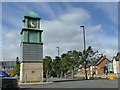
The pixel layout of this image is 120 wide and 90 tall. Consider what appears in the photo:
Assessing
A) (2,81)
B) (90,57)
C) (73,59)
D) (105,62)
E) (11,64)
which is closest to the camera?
(2,81)

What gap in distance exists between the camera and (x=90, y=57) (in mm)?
51750

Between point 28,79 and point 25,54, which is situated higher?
point 25,54

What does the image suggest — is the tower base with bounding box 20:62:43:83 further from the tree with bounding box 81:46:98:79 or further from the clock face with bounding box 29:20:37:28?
the tree with bounding box 81:46:98:79

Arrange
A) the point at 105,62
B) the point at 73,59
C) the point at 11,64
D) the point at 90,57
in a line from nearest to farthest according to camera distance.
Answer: the point at 90,57
the point at 73,59
the point at 105,62
the point at 11,64

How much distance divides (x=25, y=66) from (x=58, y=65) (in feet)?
148

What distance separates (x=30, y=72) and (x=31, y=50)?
9.66 ft

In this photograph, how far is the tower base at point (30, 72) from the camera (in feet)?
119

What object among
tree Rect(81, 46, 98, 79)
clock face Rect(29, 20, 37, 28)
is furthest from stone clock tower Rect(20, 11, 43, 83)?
tree Rect(81, 46, 98, 79)

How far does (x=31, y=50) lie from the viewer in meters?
37.0

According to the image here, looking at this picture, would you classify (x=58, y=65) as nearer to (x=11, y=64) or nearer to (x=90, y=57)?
(x=90, y=57)

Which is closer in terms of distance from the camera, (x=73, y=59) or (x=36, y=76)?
(x=36, y=76)

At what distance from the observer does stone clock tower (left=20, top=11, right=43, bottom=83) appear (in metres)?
36.5

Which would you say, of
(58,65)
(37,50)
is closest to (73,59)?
(37,50)

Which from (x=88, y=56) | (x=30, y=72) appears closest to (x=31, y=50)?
(x=30, y=72)
